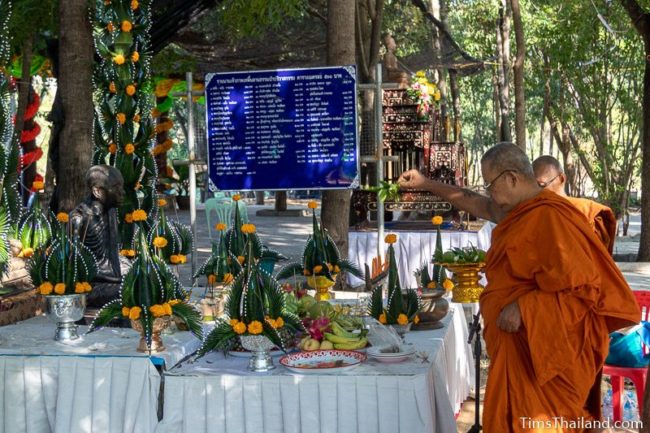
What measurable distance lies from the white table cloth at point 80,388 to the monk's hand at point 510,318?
5.29 feet

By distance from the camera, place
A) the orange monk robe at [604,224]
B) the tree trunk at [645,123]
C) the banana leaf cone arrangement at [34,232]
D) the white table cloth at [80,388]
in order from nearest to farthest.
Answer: the white table cloth at [80,388] < the orange monk robe at [604,224] < the banana leaf cone arrangement at [34,232] < the tree trunk at [645,123]

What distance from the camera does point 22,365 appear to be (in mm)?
4289

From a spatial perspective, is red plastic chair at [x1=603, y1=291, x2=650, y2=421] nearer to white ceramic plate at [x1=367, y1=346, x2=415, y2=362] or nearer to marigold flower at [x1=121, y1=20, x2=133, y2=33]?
white ceramic plate at [x1=367, y1=346, x2=415, y2=362]

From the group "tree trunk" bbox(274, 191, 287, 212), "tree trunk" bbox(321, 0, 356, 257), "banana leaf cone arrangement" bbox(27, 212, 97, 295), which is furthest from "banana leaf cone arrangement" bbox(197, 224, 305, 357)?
"tree trunk" bbox(274, 191, 287, 212)

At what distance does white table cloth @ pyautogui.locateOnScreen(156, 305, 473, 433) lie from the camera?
3.91m

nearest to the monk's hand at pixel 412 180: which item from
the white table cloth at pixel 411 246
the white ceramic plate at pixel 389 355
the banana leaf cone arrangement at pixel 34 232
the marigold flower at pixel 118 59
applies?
the white ceramic plate at pixel 389 355

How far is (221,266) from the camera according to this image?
5.42 m

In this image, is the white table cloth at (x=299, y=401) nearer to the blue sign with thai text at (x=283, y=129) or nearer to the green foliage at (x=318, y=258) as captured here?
the green foliage at (x=318, y=258)

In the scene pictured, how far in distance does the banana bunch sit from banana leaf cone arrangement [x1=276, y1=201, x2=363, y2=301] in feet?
3.78

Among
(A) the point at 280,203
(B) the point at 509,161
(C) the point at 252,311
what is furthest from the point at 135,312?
(A) the point at 280,203

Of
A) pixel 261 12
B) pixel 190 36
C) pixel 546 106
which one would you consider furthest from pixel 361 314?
pixel 546 106

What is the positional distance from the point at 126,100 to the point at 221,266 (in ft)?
6.51

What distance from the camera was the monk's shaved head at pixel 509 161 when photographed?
13.0 ft

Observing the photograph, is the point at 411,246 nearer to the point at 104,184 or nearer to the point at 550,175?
the point at 550,175
